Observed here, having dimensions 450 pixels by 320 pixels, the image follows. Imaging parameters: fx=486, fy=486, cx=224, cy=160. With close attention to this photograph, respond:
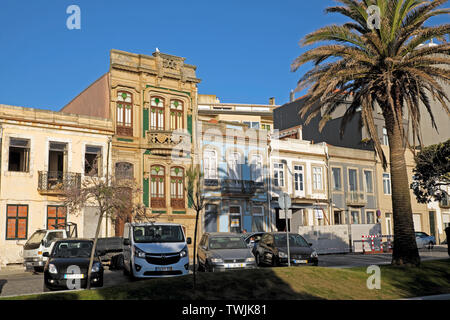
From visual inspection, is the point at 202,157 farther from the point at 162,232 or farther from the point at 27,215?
the point at 162,232

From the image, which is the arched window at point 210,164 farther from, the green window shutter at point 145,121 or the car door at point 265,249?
the car door at point 265,249

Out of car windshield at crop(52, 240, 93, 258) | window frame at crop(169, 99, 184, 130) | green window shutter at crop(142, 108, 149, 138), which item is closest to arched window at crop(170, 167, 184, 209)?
window frame at crop(169, 99, 184, 130)

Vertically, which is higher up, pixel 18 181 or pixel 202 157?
pixel 202 157

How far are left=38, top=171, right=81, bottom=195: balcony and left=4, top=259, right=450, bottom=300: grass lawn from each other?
17.1 meters

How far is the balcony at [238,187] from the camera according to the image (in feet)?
118

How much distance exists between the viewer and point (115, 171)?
3078cm

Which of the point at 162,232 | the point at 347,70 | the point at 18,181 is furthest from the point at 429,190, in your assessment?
the point at 18,181

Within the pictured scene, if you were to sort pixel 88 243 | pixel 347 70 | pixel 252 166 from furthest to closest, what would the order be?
pixel 252 166
pixel 347 70
pixel 88 243

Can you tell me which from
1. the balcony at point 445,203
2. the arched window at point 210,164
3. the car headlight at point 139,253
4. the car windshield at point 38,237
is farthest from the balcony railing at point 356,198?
the car headlight at point 139,253

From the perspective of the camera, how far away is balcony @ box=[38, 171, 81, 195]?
2848 centimetres

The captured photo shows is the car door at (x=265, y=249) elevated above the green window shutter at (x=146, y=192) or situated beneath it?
situated beneath

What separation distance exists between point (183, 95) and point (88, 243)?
800 inches

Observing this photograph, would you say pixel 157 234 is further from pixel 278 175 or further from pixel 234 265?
pixel 278 175
